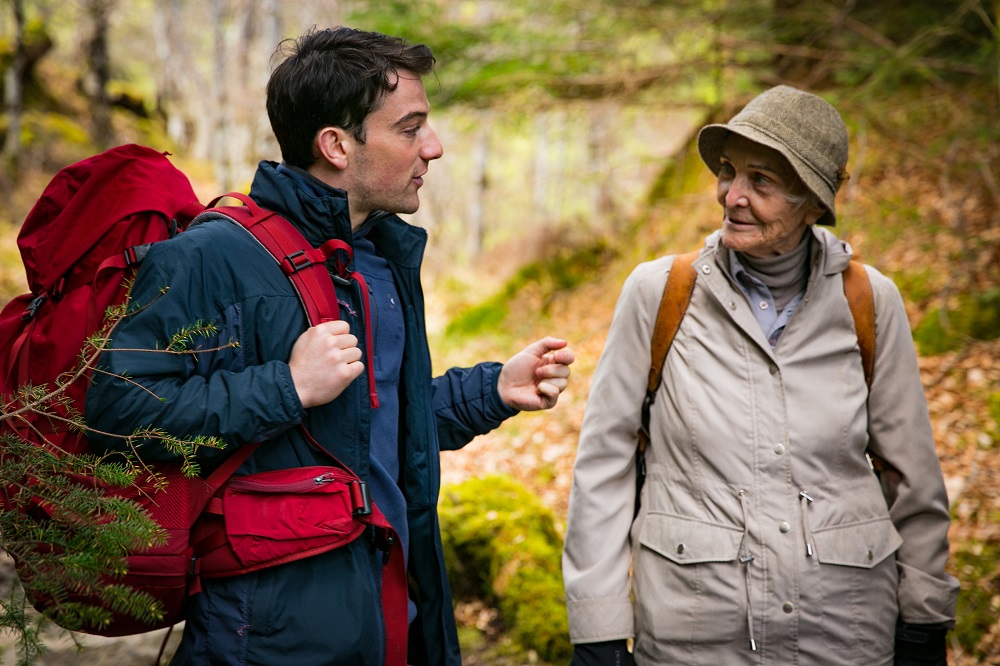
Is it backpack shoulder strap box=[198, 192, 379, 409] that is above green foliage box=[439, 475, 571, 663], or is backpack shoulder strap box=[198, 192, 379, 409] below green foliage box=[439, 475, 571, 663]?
above

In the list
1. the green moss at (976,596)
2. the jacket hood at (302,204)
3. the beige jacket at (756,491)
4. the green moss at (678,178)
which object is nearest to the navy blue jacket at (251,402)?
the jacket hood at (302,204)

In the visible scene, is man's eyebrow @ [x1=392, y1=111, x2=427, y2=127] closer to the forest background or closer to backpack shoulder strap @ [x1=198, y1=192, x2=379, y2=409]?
backpack shoulder strap @ [x1=198, y1=192, x2=379, y2=409]

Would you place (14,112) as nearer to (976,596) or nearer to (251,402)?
(251,402)

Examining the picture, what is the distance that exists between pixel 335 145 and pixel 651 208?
731cm

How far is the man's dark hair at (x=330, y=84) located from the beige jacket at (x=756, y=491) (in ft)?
3.59

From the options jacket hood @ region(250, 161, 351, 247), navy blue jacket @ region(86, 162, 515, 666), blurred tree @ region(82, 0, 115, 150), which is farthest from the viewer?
blurred tree @ region(82, 0, 115, 150)

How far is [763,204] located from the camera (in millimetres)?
2693

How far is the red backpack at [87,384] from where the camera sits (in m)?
1.84

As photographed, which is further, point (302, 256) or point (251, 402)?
point (302, 256)

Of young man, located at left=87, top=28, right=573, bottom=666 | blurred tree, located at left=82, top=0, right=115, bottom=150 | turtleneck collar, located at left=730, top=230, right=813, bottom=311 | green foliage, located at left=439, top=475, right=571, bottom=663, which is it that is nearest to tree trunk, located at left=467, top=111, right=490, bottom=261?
blurred tree, located at left=82, top=0, right=115, bottom=150

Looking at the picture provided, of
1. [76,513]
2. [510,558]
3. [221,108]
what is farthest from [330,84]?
[221,108]

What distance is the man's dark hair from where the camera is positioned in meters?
2.22

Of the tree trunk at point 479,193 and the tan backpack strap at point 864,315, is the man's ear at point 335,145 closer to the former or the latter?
the tan backpack strap at point 864,315

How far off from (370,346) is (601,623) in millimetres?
1200
